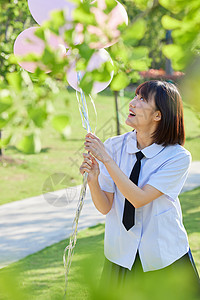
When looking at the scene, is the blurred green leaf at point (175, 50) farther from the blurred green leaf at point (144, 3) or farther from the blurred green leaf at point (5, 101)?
the blurred green leaf at point (5, 101)

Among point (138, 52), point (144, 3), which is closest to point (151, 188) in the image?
point (144, 3)

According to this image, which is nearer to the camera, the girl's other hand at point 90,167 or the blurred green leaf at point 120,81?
the blurred green leaf at point 120,81

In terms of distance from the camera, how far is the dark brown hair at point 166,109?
207 cm

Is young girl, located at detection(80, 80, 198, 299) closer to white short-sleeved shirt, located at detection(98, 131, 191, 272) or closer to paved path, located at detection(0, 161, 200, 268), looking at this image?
white short-sleeved shirt, located at detection(98, 131, 191, 272)

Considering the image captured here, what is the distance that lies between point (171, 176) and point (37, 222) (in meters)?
3.67

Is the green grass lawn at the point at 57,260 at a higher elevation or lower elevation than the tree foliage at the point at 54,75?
lower

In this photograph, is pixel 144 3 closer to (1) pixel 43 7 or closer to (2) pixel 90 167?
(1) pixel 43 7

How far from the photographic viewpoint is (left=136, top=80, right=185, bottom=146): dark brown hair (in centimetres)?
207

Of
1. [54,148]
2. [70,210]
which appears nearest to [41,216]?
[70,210]

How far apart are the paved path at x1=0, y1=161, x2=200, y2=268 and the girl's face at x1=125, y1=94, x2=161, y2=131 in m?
2.53

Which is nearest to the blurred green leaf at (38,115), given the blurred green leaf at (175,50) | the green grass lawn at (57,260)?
the blurred green leaf at (175,50)

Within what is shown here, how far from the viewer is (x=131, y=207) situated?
6.72 ft

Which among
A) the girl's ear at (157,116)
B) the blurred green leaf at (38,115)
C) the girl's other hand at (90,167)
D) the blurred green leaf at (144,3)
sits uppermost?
the blurred green leaf at (144,3)

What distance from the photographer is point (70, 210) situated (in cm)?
607
